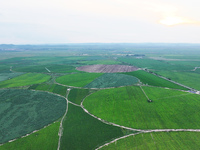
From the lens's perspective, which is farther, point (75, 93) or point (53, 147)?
point (75, 93)

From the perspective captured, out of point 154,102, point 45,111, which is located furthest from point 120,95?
point 45,111

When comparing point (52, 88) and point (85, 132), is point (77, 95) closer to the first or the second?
point (52, 88)

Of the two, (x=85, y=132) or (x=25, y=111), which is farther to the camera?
(x=25, y=111)

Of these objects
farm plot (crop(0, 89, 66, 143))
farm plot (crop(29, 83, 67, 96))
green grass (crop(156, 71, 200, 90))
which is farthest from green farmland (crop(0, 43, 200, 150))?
green grass (crop(156, 71, 200, 90))

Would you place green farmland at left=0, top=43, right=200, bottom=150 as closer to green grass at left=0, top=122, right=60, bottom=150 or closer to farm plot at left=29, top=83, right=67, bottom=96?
green grass at left=0, top=122, right=60, bottom=150

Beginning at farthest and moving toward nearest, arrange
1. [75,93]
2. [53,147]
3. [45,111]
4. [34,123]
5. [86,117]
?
1. [75,93]
2. [45,111]
3. [86,117]
4. [34,123]
5. [53,147]

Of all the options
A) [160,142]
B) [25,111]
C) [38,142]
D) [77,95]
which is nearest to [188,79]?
[160,142]

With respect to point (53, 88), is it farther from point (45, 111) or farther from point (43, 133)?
point (43, 133)
